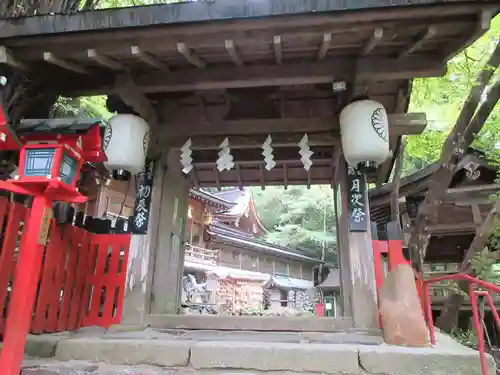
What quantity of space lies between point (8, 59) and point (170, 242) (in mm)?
3210

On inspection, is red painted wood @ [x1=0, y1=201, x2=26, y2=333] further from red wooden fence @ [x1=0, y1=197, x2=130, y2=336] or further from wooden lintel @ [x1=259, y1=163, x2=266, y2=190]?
wooden lintel @ [x1=259, y1=163, x2=266, y2=190]

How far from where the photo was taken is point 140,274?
479 centimetres

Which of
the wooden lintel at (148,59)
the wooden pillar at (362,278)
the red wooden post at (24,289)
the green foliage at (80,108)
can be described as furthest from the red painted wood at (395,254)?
the green foliage at (80,108)

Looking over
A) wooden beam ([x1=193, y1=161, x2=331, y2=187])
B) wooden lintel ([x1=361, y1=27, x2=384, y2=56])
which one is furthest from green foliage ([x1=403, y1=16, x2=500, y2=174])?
wooden lintel ([x1=361, y1=27, x2=384, y2=56])

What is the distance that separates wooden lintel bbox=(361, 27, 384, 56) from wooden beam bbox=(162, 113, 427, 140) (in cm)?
125

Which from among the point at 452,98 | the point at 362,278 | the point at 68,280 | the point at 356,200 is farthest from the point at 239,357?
the point at 452,98

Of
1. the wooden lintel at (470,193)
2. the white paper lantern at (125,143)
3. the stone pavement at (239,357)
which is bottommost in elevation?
the stone pavement at (239,357)

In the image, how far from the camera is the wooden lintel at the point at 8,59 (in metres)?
3.78

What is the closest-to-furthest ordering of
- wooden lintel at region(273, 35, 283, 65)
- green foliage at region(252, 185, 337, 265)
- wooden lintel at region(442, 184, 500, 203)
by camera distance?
1. wooden lintel at region(273, 35, 283, 65)
2. wooden lintel at region(442, 184, 500, 203)
3. green foliage at region(252, 185, 337, 265)

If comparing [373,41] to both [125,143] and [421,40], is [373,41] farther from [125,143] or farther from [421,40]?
[125,143]

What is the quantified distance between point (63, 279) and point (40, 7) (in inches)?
164

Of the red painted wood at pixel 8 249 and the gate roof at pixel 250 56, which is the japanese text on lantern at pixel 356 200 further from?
the red painted wood at pixel 8 249

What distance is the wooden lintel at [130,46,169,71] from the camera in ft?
12.4

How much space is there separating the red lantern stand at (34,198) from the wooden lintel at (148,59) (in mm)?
866
